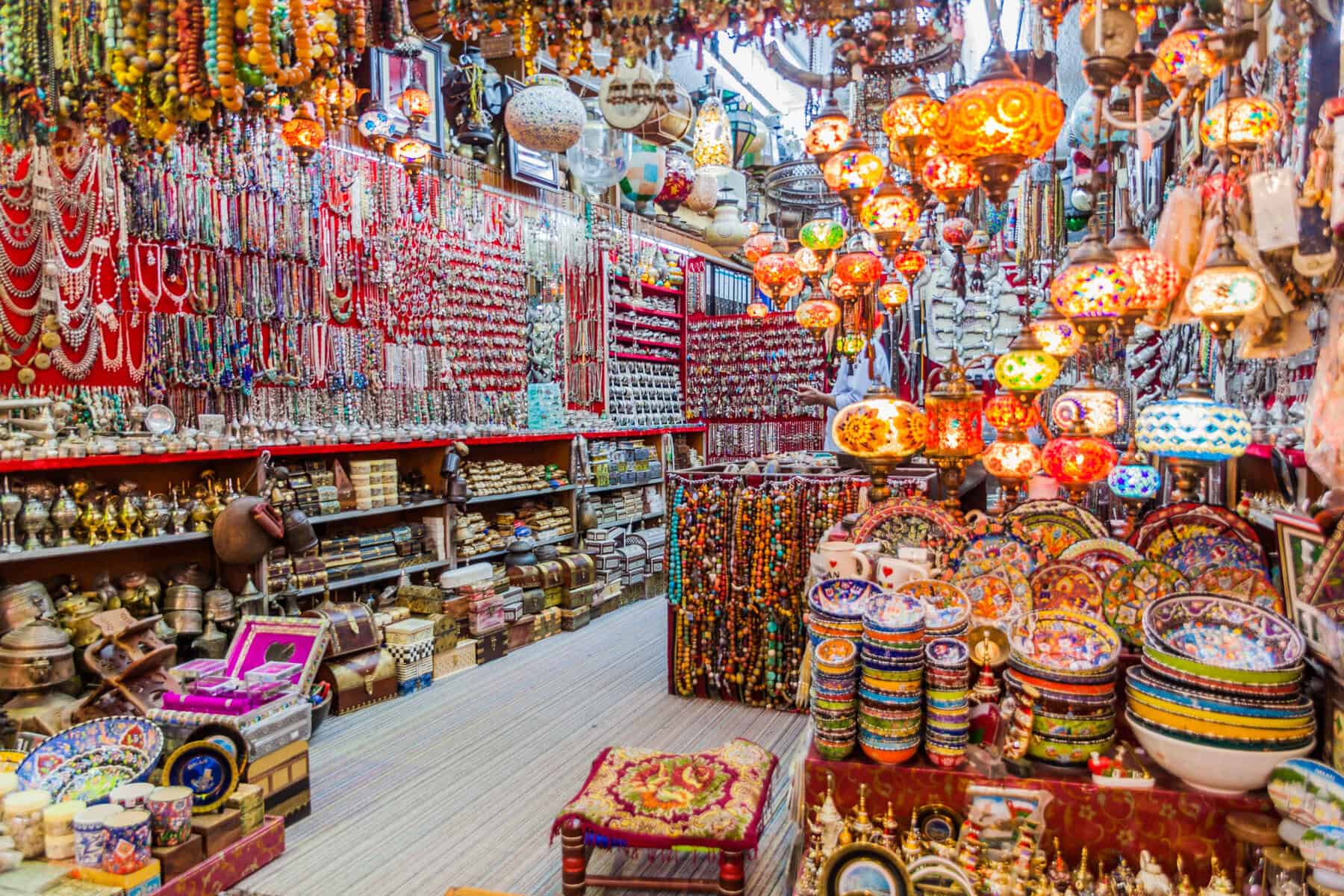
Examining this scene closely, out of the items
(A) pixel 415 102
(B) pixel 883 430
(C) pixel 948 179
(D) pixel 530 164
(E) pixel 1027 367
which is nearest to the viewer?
(B) pixel 883 430

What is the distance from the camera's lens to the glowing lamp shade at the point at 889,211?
9.74ft

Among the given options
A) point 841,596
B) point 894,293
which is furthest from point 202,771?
point 894,293

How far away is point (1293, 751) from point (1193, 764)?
16 cm

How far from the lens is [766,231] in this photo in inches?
233

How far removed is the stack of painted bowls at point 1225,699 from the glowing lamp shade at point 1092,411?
45.4 inches

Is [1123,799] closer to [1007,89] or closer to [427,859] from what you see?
[1007,89]

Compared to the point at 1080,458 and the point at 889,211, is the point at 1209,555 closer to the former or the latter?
the point at 1080,458

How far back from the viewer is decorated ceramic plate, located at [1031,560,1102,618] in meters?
2.12

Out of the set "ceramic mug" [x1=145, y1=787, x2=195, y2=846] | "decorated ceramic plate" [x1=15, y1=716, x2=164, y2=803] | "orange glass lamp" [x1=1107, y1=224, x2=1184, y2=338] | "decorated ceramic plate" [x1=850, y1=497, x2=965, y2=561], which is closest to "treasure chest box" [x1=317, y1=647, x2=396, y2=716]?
"decorated ceramic plate" [x1=15, y1=716, x2=164, y2=803]

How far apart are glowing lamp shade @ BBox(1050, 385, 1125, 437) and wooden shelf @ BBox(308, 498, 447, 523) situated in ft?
11.5

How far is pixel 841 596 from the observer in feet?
7.10

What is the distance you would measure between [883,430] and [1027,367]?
699 mm

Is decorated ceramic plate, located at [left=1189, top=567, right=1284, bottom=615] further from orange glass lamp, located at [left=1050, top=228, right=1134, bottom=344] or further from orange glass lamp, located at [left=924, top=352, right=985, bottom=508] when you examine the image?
orange glass lamp, located at [left=924, top=352, right=985, bottom=508]

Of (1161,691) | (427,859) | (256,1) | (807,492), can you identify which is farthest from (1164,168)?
(427,859)
